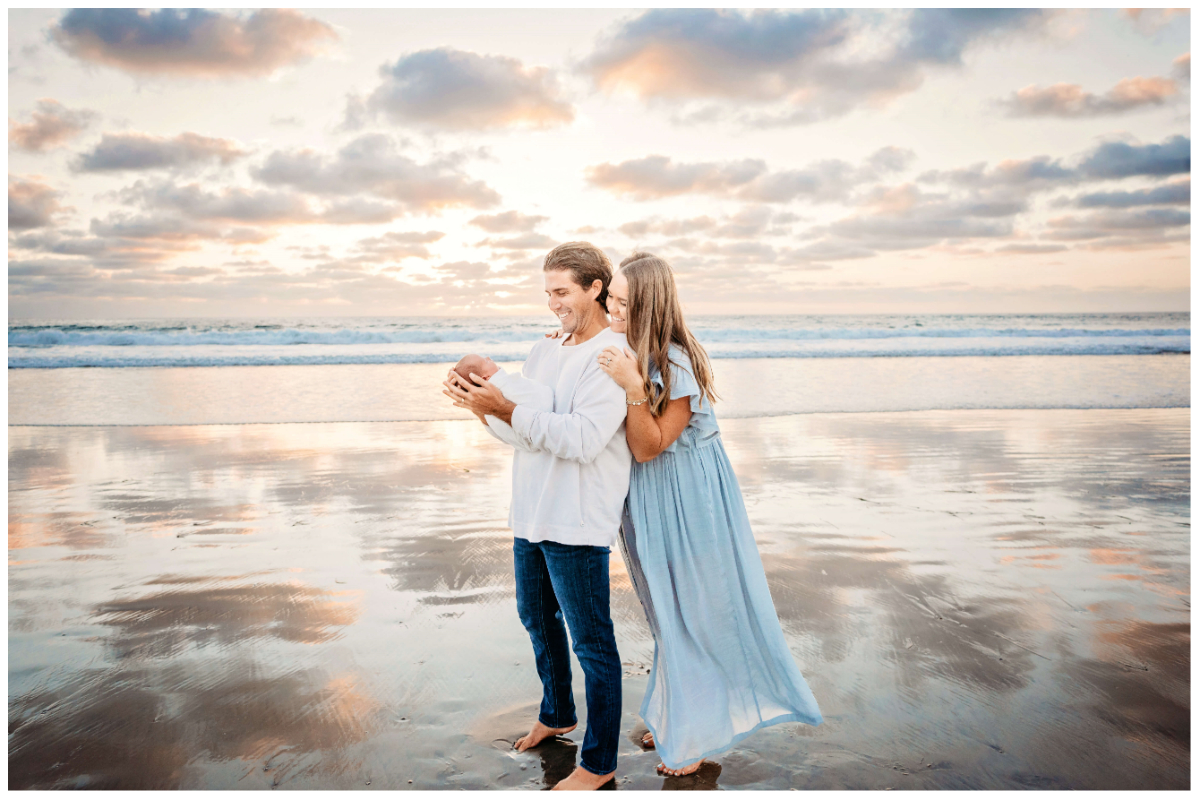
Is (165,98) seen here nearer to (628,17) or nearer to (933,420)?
(628,17)

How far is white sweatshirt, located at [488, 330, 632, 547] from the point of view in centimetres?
213

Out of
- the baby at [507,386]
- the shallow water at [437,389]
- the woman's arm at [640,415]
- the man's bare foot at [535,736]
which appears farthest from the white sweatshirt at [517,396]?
the shallow water at [437,389]

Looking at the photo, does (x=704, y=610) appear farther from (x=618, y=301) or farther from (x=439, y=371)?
(x=439, y=371)

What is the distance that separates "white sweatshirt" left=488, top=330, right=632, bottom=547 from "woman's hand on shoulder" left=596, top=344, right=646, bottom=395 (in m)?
0.04

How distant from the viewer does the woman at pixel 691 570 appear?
7.51ft

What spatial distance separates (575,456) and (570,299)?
57 centimetres

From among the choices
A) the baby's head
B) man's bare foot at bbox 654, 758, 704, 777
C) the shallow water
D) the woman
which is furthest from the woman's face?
the shallow water

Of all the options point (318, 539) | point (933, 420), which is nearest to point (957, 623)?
point (318, 539)

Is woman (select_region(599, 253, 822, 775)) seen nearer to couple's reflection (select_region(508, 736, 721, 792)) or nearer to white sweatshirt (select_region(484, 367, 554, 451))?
couple's reflection (select_region(508, 736, 721, 792))

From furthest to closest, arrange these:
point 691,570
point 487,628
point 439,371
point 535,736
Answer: point 439,371 < point 487,628 < point 535,736 < point 691,570

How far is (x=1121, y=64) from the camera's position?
8.03m

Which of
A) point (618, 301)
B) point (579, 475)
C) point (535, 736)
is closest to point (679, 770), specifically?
point (535, 736)

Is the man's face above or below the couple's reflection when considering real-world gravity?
above

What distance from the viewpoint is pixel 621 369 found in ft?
7.09
